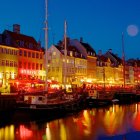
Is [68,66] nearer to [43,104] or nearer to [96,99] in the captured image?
[96,99]

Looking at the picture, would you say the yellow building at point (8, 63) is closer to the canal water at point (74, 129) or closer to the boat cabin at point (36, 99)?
the boat cabin at point (36, 99)

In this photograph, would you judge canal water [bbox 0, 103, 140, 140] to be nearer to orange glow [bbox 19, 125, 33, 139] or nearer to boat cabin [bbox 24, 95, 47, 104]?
orange glow [bbox 19, 125, 33, 139]

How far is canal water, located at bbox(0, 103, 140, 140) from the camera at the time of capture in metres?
35.9

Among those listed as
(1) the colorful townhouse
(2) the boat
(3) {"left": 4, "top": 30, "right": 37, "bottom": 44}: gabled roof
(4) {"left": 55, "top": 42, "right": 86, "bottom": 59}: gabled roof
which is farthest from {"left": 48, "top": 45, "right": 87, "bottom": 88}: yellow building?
(2) the boat

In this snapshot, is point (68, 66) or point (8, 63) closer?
point (8, 63)

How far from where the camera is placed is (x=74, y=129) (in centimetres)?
4094

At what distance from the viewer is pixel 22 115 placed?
49094mm

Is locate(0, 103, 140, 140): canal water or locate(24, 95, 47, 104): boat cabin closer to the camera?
locate(0, 103, 140, 140): canal water

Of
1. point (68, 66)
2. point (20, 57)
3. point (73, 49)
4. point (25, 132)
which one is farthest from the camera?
point (73, 49)

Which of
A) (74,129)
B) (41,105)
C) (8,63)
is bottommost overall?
(74,129)

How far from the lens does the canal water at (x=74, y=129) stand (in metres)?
35.9

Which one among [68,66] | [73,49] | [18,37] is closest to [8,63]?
[18,37]

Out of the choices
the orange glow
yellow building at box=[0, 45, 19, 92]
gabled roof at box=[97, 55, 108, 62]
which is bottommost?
the orange glow

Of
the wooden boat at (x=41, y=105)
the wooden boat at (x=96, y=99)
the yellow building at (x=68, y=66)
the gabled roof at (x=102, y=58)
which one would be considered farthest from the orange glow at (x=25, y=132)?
the gabled roof at (x=102, y=58)
